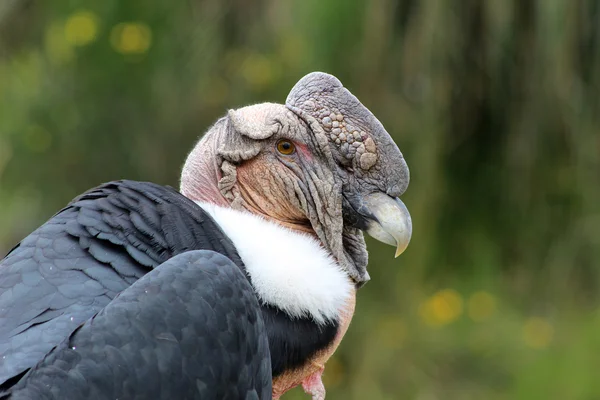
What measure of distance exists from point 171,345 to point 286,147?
0.91m

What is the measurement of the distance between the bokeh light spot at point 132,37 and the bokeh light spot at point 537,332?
2.86 meters

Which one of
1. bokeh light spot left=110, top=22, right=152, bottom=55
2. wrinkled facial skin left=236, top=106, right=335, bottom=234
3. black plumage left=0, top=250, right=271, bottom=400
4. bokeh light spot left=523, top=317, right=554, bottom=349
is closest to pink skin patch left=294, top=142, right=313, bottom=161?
wrinkled facial skin left=236, top=106, right=335, bottom=234

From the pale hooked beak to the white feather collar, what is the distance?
0.57 feet

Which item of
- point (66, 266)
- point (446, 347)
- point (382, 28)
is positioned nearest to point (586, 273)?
point (446, 347)

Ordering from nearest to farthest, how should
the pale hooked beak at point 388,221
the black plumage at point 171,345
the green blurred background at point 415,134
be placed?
the black plumage at point 171,345, the pale hooked beak at point 388,221, the green blurred background at point 415,134

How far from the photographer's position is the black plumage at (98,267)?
8.16 feet

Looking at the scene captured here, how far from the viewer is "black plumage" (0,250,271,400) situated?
231cm

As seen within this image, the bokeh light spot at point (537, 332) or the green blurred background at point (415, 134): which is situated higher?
the green blurred background at point (415, 134)

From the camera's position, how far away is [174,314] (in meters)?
2.47

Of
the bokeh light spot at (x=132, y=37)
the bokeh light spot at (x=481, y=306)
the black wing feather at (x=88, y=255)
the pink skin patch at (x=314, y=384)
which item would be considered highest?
the bokeh light spot at (x=132, y=37)

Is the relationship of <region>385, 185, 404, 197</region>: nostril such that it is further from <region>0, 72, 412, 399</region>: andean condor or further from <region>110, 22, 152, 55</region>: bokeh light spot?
<region>110, 22, 152, 55</region>: bokeh light spot

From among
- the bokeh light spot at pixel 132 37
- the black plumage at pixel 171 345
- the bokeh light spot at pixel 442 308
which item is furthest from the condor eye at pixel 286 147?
the bokeh light spot at pixel 442 308

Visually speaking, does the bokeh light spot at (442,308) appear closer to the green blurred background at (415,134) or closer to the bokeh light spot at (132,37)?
the green blurred background at (415,134)

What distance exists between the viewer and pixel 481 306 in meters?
6.42
